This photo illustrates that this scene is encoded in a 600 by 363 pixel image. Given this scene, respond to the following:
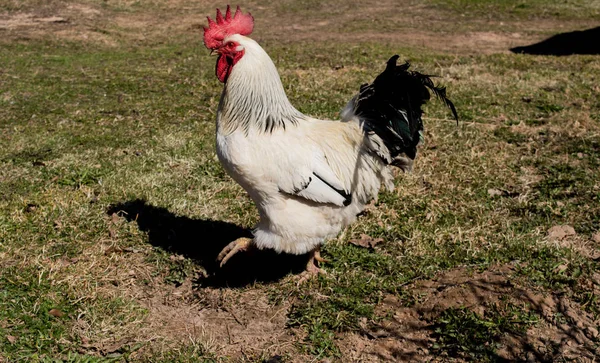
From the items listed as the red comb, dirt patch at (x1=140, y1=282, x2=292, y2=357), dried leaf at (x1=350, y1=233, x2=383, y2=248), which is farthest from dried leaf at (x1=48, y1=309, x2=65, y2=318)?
dried leaf at (x1=350, y1=233, x2=383, y2=248)

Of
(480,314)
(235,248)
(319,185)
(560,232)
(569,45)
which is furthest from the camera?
(569,45)

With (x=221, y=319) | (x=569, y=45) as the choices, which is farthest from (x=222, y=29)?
(x=569, y=45)

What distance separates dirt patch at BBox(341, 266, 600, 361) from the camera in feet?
11.5

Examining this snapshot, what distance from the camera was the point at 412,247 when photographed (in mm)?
4641

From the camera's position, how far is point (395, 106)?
398 cm

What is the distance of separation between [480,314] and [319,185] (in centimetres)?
152

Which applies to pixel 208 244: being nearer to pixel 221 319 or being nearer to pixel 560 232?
pixel 221 319

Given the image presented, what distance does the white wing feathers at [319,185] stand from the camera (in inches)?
150

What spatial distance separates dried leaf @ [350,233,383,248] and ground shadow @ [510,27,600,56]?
8590mm

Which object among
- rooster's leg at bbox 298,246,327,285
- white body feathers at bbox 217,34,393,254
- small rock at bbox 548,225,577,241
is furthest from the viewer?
small rock at bbox 548,225,577,241

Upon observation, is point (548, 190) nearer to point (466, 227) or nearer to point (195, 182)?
point (466, 227)

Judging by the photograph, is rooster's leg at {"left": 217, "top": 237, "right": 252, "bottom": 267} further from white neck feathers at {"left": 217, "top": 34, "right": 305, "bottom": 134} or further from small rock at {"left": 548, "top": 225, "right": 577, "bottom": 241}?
small rock at {"left": 548, "top": 225, "right": 577, "bottom": 241}

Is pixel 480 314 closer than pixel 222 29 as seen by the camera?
Yes

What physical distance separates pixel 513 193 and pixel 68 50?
9.78 metres
